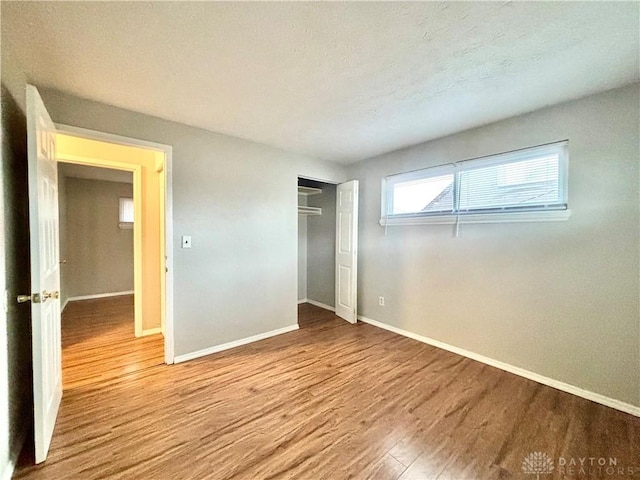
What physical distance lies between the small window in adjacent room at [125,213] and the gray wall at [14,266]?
173 inches

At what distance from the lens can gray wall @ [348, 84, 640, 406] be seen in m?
1.96

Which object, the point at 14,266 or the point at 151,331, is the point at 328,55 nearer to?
the point at 14,266

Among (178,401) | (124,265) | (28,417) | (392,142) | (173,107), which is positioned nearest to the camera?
(28,417)

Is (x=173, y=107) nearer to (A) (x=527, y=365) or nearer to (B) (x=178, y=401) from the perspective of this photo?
(B) (x=178, y=401)

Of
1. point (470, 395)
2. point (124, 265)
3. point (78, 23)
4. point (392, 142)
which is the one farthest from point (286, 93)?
point (124, 265)

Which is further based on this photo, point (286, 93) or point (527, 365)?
point (527, 365)

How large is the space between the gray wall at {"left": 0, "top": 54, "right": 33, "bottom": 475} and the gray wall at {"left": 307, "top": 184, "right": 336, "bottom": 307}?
3523mm

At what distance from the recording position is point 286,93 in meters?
2.04

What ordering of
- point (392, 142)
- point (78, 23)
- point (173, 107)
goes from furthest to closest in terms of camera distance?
1. point (392, 142)
2. point (173, 107)
3. point (78, 23)

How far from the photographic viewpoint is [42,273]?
4.88ft

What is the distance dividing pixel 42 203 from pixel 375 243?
3.27 meters

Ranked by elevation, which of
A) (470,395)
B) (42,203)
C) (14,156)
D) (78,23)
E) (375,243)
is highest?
(78,23)

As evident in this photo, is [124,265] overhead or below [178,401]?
overhead

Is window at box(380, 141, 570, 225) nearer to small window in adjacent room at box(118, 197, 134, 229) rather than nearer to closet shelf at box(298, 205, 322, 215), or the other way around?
closet shelf at box(298, 205, 322, 215)
